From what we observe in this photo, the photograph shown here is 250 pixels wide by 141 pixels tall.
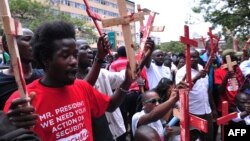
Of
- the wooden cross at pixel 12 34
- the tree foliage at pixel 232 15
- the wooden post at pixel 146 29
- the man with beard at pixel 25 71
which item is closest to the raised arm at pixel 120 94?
the wooden post at pixel 146 29

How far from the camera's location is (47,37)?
217 cm

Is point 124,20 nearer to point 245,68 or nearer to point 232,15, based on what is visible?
point 245,68

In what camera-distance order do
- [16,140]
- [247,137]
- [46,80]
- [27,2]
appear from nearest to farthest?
1. [16,140]
2. [46,80]
3. [247,137]
4. [27,2]

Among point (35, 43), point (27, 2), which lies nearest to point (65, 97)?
point (35, 43)

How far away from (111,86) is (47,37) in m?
1.51

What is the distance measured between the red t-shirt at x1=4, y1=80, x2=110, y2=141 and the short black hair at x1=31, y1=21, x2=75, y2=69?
0.17 meters

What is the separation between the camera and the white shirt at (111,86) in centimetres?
349

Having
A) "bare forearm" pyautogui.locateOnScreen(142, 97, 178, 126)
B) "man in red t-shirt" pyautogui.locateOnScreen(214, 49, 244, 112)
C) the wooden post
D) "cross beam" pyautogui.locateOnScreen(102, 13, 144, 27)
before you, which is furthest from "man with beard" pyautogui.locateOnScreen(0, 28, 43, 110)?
"man in red t-shirt" pyautogui.locateOnScreen(214, 49, 244, 112)

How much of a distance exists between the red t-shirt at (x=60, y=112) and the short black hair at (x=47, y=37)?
0.17 metres

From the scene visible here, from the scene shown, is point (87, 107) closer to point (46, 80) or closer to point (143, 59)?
point (46, 80)

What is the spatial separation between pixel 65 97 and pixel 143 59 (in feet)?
3.92

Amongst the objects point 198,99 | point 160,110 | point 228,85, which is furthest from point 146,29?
point 228,85

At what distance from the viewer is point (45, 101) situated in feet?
6.79

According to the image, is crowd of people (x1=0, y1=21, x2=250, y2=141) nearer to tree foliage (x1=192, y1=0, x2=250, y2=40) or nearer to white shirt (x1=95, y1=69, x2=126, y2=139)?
white shirt (x1=95, y1=69, x2=126, y2=139)
